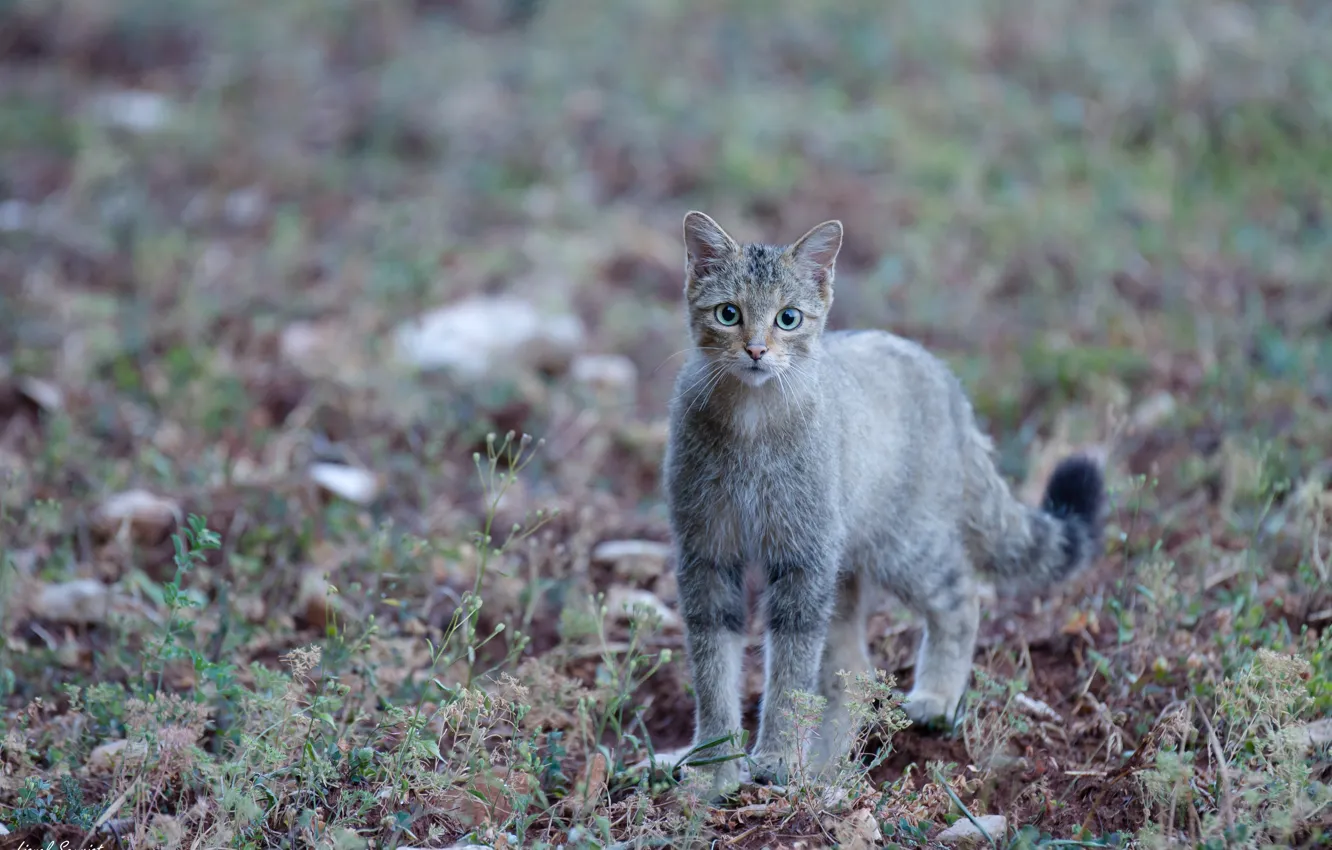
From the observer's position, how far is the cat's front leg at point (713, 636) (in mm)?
4051

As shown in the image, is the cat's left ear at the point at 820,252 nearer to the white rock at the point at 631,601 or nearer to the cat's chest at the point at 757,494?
the cat's chest at the point at 757,494

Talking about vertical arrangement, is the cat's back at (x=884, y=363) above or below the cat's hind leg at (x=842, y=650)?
above

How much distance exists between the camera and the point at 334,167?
9.14 metres

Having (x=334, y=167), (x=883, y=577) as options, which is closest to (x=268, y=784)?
(x=883, y=577)

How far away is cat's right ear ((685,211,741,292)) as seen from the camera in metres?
A: 4.22

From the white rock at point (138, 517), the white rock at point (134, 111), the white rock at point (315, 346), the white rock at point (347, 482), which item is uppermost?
the white rock at point (134, 111)

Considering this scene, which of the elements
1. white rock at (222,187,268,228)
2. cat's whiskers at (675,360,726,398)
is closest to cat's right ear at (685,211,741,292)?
cat's whiskers at (675,360,726,398)

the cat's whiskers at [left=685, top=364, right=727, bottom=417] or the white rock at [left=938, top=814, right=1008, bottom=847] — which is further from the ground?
the cat's whiskers at [left=685, top=364, right=727, bottom=417]

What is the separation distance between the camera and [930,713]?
14.1ft

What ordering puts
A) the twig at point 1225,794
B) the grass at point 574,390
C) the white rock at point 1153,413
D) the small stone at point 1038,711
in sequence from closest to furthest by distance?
the twig at point 1225,794
the grass at point 574,390
the small stone at point 1038,711
the white rock at point 1153,413

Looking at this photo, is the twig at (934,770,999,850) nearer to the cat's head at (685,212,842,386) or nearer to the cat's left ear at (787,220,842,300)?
the cat's head at (685,212,842,386)

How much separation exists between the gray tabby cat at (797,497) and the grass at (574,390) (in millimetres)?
263

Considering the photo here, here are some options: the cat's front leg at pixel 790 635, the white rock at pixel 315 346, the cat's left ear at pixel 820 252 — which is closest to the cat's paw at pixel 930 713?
the cat's front leg at pixel 790 635

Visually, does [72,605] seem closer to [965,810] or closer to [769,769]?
[769,769]
